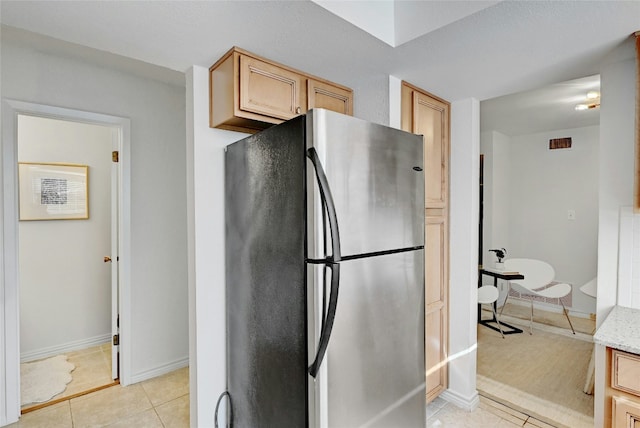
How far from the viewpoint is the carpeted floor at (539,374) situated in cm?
234

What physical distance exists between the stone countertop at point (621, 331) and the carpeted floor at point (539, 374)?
0.95 meters

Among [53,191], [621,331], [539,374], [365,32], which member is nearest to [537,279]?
[539,374]

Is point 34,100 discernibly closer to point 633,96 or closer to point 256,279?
point 256,279

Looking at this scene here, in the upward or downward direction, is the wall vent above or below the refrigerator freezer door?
above

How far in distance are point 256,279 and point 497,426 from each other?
193cm

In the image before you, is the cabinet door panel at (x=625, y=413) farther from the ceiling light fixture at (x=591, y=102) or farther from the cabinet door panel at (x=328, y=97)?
the ceiling light fixture at (x=591, y=102)

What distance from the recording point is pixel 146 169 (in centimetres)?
278

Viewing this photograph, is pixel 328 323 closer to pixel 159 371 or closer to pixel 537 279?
pixel 159 371

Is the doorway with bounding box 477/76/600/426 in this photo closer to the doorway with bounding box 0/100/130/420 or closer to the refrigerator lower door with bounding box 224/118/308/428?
the refrigerator lower door with bounding box 224/118/308/428

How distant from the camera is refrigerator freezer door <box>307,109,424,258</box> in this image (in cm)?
122

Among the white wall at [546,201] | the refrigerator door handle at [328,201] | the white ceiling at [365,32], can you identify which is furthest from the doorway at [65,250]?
the white wall at [546,201]

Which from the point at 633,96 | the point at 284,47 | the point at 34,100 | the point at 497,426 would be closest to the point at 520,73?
the point at 633,96

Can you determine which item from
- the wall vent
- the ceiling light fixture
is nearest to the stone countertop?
the ceiling light fixture

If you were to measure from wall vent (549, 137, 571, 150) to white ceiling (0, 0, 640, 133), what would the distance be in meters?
2.97
